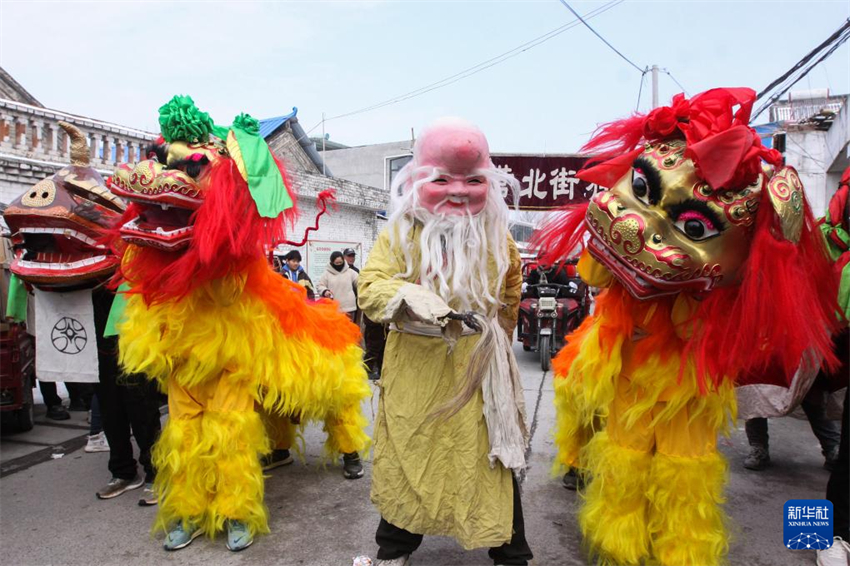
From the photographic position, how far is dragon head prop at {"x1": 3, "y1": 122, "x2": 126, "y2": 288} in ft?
10.3

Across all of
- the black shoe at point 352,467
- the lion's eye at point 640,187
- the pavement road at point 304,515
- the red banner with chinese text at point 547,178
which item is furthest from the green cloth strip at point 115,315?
the red banner with chinese text at point 547,178

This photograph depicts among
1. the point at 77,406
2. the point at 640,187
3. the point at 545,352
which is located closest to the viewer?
the point at 640,187

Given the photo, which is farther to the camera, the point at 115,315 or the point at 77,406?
the point at 77,406

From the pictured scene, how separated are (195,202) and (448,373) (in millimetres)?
1334

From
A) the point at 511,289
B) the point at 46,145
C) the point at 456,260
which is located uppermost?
the point at 46,145

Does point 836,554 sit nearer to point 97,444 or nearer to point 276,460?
point 276,460

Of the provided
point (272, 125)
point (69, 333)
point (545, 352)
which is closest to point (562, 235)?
point (69, 333)

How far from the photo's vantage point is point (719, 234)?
6.62 ft

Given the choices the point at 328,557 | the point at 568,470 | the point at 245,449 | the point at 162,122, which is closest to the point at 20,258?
the point at 162,122

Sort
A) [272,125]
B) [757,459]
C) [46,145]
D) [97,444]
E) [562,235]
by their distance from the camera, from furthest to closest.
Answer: [272,125]
[46,145]
[97,444]
[757,459]
[562,235]

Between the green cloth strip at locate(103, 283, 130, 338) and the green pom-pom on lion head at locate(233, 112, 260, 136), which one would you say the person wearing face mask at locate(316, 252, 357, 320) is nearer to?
the green cloth strip at locate(103, 283, 130, 338)

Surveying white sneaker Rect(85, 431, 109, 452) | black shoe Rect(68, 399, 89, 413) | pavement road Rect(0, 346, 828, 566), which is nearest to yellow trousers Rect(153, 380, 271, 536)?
pavement road Rect(0, 346, 828, 566)

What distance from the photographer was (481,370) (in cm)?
206

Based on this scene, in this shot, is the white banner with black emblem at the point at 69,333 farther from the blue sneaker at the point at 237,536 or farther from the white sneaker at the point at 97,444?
the blue sneaker at the point at 237,536
